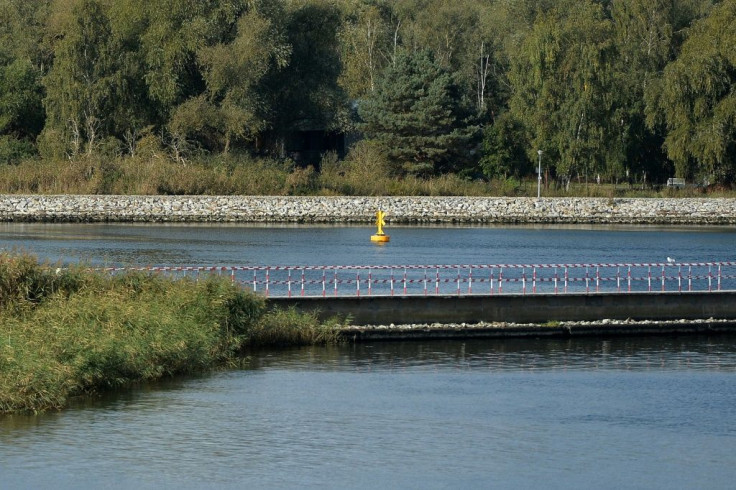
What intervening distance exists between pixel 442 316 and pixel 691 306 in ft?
27.8

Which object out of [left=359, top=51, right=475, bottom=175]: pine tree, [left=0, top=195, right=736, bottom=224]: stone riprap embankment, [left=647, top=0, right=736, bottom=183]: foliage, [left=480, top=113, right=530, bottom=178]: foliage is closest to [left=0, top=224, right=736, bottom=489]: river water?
[left=0, top=195, right=736, bottom=224]: stone riprap embankment

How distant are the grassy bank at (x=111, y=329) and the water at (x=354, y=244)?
22.2 metres

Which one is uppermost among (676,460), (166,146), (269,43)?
(269,43)

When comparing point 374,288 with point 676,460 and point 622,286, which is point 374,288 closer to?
point 622,286

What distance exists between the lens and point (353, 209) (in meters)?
97.6

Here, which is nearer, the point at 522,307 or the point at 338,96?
the point at 522,307

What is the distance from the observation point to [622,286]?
56.0 meters

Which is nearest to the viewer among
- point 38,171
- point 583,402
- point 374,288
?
point 583,402

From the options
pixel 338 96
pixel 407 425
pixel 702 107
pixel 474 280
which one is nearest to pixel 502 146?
pixel 338 96

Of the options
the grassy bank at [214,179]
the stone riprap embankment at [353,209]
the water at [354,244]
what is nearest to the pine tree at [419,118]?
the grassy bank at [214,179]

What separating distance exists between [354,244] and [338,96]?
32087 millimetres

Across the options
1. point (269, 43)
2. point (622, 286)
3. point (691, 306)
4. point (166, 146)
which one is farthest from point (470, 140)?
point (691, 306)

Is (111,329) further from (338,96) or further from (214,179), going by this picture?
(338,96)

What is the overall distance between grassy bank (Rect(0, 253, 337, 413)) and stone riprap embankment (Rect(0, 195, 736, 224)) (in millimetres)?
57646
